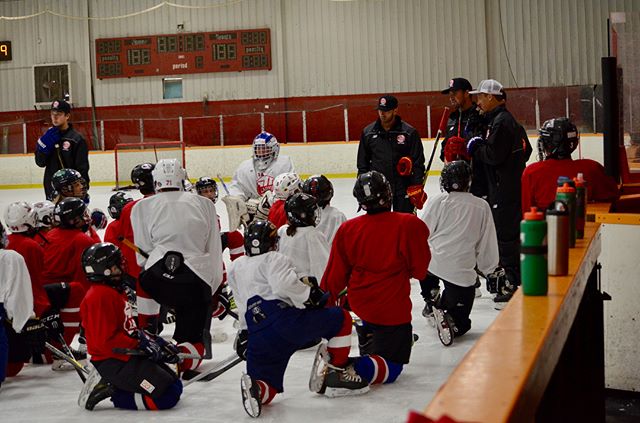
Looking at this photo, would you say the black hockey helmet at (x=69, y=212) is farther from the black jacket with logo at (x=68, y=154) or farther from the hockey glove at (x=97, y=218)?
the black jacket with logo at (x=68, y=154)

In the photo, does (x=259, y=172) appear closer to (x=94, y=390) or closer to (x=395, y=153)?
(x=395, y=153)

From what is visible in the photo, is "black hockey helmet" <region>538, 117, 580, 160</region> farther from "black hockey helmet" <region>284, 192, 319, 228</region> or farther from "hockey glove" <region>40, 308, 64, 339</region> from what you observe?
"hockey glove" <region>40, 308, 64, 339</region>

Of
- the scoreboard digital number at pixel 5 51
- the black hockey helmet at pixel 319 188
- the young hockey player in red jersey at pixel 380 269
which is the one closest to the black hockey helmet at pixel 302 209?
the young hockey player in red jersey at pixel 380 269

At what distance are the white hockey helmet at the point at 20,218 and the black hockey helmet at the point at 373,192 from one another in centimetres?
214

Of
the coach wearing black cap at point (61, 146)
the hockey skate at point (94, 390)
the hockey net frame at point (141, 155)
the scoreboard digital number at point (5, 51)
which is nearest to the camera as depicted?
the hockey skate at point (94, 390)

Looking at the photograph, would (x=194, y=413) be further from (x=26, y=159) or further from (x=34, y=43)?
(x=34, y=43)

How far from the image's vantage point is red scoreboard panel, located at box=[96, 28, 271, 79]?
2412cm

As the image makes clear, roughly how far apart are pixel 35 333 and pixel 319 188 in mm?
1974

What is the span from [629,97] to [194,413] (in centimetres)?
368

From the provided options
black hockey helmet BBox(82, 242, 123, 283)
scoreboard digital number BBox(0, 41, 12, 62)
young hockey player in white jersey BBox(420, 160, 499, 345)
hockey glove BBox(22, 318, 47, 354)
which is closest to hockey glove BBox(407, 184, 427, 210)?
young hockey player in white jersey BBox(420, 160, 499, 345)

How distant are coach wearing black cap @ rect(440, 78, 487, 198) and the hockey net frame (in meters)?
12.4

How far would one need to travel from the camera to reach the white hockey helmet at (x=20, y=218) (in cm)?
645

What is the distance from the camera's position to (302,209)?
5.98m

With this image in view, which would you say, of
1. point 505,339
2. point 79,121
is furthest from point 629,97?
point 79,121
